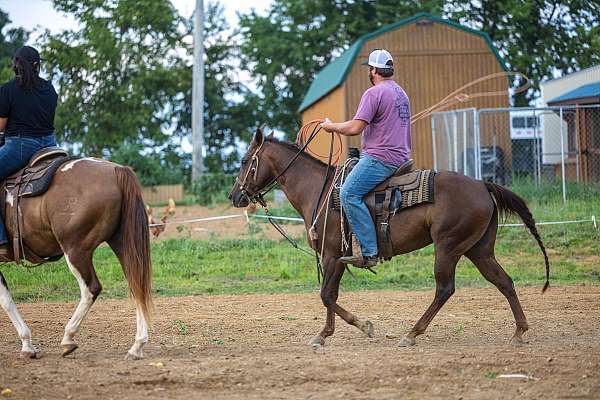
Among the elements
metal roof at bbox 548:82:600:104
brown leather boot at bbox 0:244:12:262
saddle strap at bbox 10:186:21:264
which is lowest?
brown leather boot at bbox 0:244:12:262

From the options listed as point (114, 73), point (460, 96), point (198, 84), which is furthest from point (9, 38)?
point (460, 96)

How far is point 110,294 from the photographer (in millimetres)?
13797

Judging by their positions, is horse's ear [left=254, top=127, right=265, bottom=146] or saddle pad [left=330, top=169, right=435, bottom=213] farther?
horse's ear [left=254, top=127, right=265, bottom=146]

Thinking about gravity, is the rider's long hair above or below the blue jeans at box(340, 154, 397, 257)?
above

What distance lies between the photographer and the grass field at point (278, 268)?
1452 cm

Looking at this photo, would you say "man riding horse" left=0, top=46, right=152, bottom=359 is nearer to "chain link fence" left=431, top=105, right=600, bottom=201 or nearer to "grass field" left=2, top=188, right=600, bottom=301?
"grass field" left=2, top=188, right=600, bottom=301

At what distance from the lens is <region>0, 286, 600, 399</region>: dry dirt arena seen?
6.57 m

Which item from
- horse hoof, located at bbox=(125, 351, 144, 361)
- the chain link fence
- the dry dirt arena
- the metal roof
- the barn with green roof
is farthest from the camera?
the barn with green roof

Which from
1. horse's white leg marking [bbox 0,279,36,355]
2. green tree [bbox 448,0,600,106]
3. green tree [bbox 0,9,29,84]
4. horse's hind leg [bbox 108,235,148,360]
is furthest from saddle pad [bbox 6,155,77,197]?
green tree [bbox 0,9,29,84]

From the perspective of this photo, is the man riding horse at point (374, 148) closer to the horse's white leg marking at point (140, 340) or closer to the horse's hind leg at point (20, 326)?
the horse's white leg marking at point (140, 340)

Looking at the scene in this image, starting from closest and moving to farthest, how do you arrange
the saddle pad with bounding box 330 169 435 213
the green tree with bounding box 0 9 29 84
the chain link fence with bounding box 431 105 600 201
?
the saddle pad with bounding box 330 169 435 213
the chain link fence with bounding box 431 105 600 201
the green tree with bounding box 0 9 29 84

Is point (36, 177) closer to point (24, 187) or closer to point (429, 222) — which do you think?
point (24, 187)

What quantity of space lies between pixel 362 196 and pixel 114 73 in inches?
1268

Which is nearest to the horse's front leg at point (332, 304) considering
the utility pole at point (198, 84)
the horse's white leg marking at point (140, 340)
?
the horse's white leg marking at point (140, 340)
